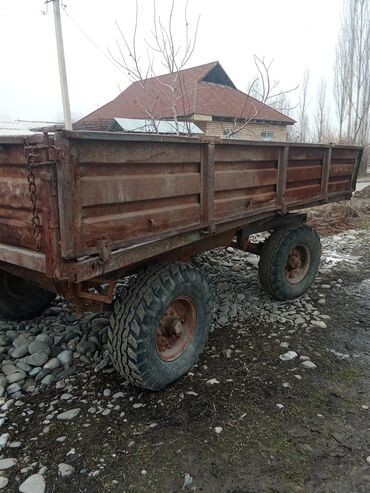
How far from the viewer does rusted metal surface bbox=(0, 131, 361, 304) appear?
2.00 meters

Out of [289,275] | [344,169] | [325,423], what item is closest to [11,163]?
[325,423]

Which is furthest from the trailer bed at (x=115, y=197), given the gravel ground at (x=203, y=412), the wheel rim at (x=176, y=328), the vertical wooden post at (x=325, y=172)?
the vertical wooden post at (x=325, y=172)

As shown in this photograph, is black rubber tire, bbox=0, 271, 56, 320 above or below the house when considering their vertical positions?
below

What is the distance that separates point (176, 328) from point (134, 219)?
0.97 m

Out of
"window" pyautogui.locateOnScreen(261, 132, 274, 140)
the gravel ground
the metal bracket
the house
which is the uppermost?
the house

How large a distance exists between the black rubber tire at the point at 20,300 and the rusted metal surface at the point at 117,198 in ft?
4.01

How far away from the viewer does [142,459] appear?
227cm

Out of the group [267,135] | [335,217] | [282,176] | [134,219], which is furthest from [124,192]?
[267,135]

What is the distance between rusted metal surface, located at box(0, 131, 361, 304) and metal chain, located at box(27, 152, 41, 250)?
2 cm

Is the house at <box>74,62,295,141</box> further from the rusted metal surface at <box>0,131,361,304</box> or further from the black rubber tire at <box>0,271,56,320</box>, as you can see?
the rusted metal surface at <box>0,131,361,304</box>

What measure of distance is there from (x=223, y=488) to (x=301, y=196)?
298cm

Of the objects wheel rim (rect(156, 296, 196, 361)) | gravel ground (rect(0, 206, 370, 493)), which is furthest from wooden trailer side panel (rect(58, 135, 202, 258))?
gravel ground (rect(0, 206, 370, 493))

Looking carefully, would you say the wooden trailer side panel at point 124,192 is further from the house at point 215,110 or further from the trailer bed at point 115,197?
the house at point 215,110

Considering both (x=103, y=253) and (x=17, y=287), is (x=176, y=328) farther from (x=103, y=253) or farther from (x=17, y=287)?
(x=17, y=287)
